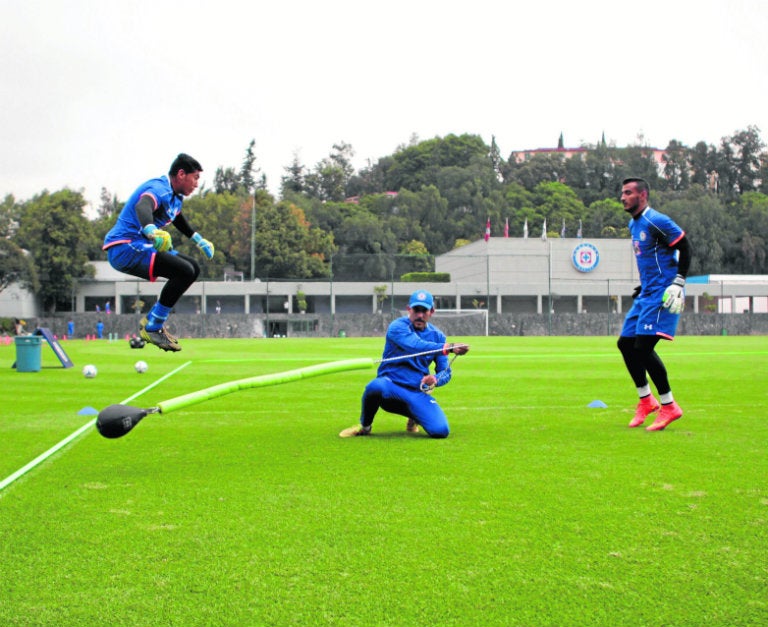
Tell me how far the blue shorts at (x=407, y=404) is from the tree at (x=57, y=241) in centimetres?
6243

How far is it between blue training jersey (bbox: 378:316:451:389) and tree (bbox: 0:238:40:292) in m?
62.1

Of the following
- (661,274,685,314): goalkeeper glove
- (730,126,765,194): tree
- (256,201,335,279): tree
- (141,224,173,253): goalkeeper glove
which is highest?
(730,126,765,194): tree

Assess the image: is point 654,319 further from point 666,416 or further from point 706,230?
point 706,230

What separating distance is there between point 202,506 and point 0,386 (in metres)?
11.9

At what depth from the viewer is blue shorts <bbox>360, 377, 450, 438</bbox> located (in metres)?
8.51

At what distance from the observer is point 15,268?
6391 cm

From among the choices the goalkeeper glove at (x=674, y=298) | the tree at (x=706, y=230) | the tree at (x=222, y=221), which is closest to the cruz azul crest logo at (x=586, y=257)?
the tree at (x=706, y=230)

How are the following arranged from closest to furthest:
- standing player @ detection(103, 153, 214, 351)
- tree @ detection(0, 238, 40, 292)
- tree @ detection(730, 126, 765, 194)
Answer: standing player @ detection(103, 153, 214, 351) → tree @ detection(0, 238, 40, 292) → tree @ detection(730, 126, 765, 194)

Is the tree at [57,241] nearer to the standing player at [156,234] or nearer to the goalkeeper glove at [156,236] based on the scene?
the standing player at [156,234]

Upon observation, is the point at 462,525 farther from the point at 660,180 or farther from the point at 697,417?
the point at 660,180

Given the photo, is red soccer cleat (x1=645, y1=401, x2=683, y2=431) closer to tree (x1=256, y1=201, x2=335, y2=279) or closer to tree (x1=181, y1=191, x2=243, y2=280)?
tree (x1=256, y1=201, x2=335, y2=279)

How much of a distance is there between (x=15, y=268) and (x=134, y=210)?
63.0 metres

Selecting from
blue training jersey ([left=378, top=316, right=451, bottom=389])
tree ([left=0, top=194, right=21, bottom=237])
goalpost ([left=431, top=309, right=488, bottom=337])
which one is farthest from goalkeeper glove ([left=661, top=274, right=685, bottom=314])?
tree ([left=0, top=194, right=21, bottom=237])

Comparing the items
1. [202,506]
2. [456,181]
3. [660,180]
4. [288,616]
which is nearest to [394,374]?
[202,506]
